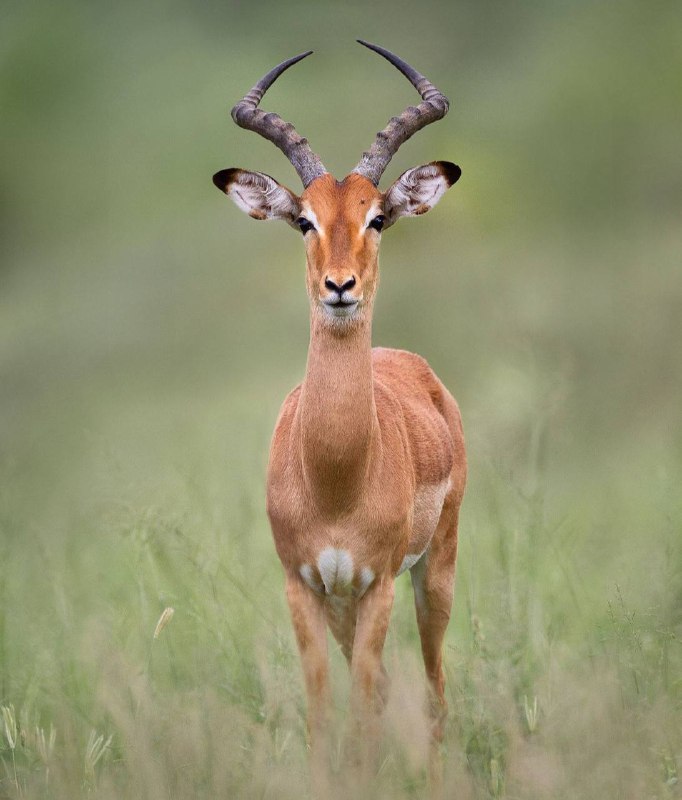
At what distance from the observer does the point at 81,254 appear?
22.4 m

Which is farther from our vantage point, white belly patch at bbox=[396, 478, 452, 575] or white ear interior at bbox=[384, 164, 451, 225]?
white belly patch at bbox=[396, 478, 452, 575]

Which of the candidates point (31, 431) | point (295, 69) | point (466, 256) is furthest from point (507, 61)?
point (31, 431)

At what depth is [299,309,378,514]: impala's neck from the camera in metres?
6.17

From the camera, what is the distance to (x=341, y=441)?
618 cm

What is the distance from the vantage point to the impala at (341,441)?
6172 mm

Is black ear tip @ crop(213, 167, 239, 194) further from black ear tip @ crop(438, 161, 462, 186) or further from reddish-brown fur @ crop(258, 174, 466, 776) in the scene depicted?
black ear tip @ crop(438, 161, 462, 186)

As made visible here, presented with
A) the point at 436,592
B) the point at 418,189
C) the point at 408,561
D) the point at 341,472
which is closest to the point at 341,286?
the point at 341,472

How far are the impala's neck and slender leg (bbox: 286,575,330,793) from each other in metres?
0.41

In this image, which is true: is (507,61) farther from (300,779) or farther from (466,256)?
(300,779)

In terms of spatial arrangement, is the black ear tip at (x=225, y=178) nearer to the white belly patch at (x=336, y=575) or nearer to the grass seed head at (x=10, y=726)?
the white belly patch at (x=336, y=575)

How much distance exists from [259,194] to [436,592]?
226 centimetres

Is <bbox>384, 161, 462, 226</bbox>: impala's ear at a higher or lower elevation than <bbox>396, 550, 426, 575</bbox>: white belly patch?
higher

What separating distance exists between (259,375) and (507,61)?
999cm

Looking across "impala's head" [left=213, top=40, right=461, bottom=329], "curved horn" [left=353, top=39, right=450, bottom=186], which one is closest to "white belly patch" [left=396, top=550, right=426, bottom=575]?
"impala's head" [left=213, top=40, right=461, bottom=329]
